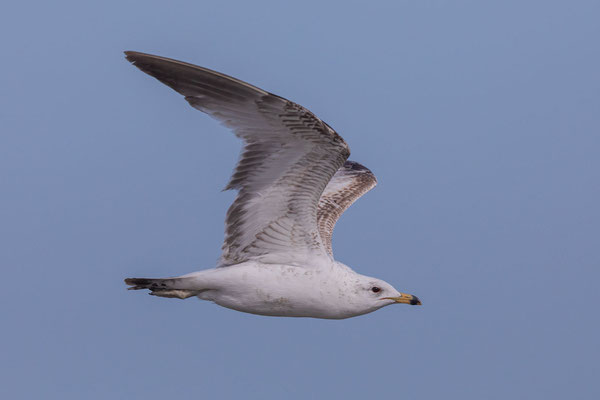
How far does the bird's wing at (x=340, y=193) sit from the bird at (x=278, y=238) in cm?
108

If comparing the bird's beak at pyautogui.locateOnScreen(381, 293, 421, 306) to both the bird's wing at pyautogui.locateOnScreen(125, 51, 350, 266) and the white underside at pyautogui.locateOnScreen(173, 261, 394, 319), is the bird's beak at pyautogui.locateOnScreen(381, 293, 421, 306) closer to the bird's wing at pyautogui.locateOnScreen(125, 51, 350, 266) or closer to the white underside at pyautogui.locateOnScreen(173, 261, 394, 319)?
the white underside at pyautogui.locateOnScreen(173, 261, 394, 319)

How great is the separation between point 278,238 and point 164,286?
4.59ft

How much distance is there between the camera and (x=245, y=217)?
1125cm

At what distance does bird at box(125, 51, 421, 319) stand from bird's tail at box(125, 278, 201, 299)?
0.04 ft

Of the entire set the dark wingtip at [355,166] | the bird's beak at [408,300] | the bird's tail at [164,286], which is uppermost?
the dark wingtip at [355,166]

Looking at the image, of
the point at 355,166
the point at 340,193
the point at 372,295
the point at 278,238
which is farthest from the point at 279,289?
the point at 355,166

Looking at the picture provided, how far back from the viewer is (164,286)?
36.9 ft

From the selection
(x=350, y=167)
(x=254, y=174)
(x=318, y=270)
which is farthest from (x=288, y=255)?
(x=350, y=167)

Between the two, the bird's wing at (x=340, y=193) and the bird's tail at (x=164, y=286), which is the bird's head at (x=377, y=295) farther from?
the bird's tail at (x=164, y=286)

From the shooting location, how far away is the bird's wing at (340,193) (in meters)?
13.3

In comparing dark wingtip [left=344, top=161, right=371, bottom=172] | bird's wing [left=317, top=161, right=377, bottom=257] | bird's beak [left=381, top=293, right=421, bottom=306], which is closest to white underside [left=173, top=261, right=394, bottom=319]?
bird's beak [left=381, top=293, right=421, bottom=306]

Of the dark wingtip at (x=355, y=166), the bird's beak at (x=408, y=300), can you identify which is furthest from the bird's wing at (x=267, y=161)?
the dark wingtip at (x=355, y=166)

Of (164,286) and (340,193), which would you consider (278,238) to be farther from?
(340,193)

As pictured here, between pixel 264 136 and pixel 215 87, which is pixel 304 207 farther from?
pixel 215 87
